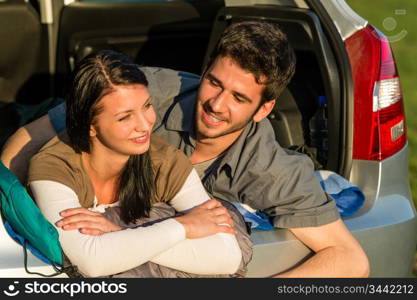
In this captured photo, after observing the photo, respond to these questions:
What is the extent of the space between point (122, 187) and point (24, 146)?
396 mm

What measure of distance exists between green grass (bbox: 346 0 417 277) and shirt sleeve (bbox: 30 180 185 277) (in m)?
3.27

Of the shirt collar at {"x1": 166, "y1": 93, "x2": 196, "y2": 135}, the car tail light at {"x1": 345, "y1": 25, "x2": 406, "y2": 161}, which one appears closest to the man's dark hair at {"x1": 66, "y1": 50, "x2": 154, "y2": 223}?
the shirt collar at {"x1": 166, "y1": 93, "x2": 196, "y2": 135}

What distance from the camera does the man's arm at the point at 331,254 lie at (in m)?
3.03

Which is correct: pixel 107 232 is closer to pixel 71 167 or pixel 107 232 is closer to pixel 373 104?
pixel 71 167

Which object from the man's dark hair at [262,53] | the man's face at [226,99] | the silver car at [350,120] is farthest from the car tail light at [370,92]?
the man's face at [226,99]

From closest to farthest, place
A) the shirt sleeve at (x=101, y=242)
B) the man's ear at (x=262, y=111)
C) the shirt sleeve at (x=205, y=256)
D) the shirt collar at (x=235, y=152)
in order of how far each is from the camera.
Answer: the shirt sleeve at (x=101, y=242) < the shirt sleeve at (x=205, y=256) < the shirt collar at (x=235, y=152) < the man's ear at (x=262, y=111)

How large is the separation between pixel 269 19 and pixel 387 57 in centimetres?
51

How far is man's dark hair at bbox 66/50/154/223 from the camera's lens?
2787 mm

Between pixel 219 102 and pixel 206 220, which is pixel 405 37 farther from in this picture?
pixel 206 220

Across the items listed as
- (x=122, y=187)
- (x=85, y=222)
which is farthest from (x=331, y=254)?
(x=85, y=222)

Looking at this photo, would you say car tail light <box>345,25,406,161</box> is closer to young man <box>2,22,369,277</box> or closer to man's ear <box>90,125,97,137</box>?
young man <box>2,22,369,277</box>

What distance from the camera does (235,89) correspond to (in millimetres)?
3182

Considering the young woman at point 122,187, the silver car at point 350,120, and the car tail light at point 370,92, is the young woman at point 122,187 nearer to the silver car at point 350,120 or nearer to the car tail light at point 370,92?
the silver car at point 350,120

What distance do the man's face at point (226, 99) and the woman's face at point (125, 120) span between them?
0.38 metres
